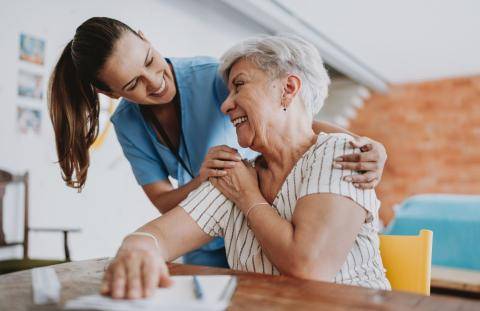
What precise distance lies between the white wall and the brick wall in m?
4.32

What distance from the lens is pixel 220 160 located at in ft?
4.61

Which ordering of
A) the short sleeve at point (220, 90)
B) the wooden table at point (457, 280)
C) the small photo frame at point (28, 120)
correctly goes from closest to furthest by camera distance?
the short sleeve at point (220, 90) < the small photo frame at point (28, 120) < the wooden table at point (457, 280)

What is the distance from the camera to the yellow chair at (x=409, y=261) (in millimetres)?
1343

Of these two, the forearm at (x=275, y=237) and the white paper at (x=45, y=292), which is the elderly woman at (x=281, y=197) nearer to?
the forearm at (x=275, y=237)

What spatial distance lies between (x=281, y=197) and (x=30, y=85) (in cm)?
231

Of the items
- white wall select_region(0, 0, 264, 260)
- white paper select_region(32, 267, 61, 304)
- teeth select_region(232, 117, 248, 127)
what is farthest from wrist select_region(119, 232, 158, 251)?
white wall select_region(0, 0, 264, 260)

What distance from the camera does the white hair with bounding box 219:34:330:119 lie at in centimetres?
142

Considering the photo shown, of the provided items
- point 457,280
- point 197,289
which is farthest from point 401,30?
→ point 197,289

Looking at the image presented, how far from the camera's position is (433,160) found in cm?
720

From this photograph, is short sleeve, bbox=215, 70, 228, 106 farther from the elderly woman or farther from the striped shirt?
the striped shirt

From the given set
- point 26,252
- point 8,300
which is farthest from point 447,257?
point 8,300

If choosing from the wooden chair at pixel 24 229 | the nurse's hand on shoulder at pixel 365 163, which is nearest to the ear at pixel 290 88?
the nurse's hand on shoulder at pixel 365 163

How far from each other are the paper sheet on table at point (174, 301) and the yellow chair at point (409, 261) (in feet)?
2.15

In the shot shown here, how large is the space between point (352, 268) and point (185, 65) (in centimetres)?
98
